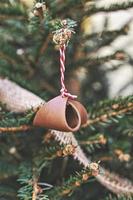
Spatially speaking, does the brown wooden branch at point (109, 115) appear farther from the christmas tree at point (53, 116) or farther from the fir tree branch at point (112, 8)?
the fir tree branch at point (112, 8)

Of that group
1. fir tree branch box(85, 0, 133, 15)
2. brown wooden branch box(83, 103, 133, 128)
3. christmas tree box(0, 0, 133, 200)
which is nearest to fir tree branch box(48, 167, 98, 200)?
christmas tree box(0, 0, 133, 200)

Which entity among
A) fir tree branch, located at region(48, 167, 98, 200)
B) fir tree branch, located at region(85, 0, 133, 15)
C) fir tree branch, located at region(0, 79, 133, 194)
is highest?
fir tree branch, located at region(85, 0, 133, 15)

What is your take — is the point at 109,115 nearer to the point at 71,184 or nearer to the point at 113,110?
the point at 113,110

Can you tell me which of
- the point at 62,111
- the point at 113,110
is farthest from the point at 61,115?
the point at 113,110

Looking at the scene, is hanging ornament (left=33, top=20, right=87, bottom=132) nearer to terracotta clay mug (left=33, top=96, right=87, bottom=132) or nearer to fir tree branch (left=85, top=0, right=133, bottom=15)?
terracotta clay mug (left=33, top=96, right=87, bottom=132)

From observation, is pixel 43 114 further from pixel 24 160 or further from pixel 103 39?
pixel 103 39

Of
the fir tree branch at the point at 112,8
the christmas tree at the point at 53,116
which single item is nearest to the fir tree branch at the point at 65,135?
the christmas tree at the point at 53,116

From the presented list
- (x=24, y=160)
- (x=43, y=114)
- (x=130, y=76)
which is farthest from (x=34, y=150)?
(x=130, y=76)

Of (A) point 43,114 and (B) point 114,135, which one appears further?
(B) point 114,135
